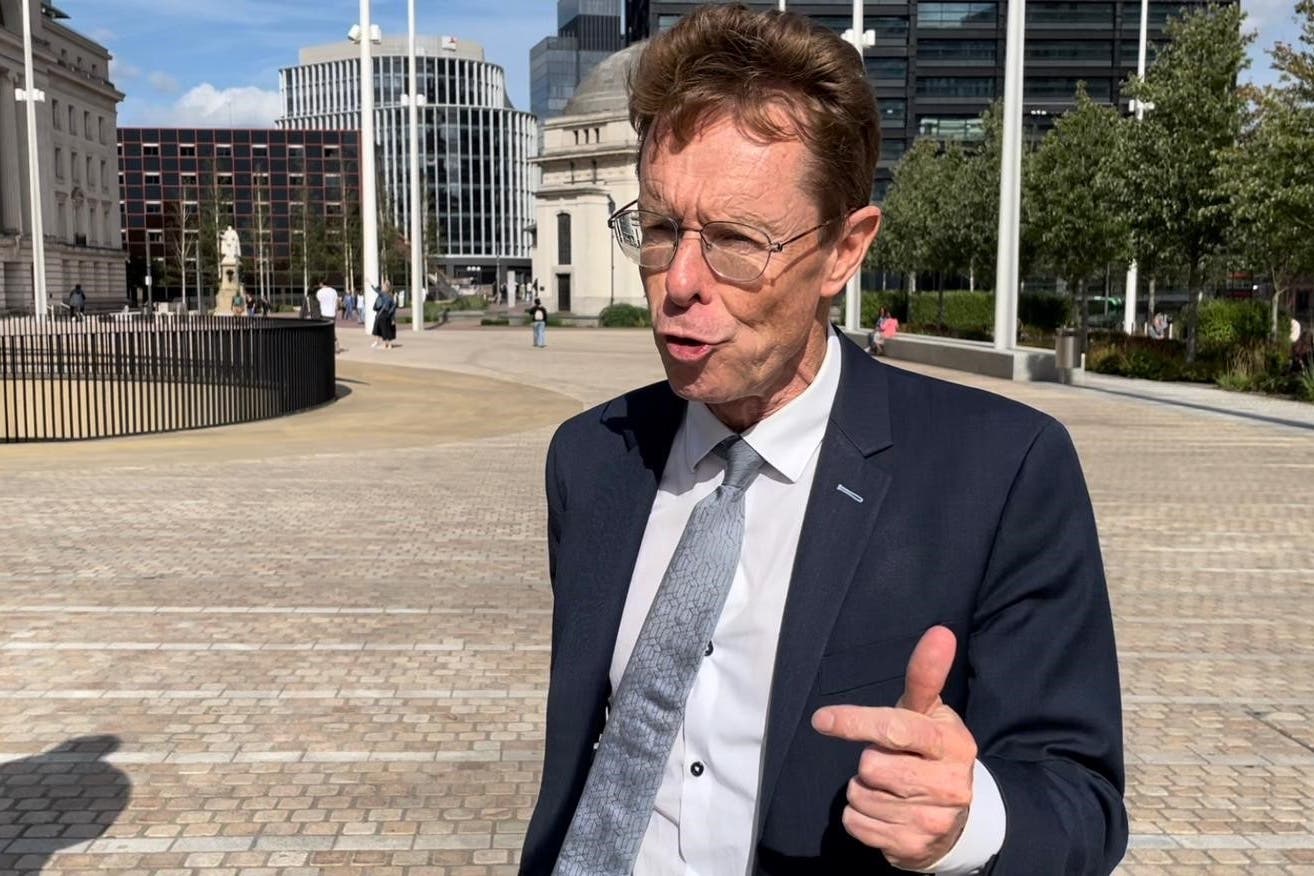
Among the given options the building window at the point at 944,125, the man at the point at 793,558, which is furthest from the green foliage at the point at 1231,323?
the building window at the point at 944,125

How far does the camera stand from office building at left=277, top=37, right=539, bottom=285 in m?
152

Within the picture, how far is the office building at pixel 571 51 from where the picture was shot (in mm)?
186750

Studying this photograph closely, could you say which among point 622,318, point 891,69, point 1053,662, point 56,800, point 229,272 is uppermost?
point 891,69

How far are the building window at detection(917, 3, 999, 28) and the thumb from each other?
339ft

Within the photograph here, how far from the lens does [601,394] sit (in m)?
22.9

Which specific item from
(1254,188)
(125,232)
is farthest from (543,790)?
(125,232)

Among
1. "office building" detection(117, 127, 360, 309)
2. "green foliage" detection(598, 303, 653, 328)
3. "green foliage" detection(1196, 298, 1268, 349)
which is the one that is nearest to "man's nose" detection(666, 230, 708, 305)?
"green foliage" detection(1196, 298, 1268, 349)

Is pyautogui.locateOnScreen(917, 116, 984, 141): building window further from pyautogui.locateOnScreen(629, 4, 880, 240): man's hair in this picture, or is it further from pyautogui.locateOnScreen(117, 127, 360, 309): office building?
pyautogui.locateOnScreen(629, 4, 880, 240): man's hair

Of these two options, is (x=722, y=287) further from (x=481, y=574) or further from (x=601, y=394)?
(x=601, y=394)

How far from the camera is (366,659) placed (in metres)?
7.05

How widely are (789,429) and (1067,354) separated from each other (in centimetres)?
2437

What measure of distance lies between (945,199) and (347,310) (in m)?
33.2

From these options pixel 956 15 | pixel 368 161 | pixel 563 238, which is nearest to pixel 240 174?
pixel 563 238

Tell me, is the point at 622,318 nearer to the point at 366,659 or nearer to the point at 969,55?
the point at 969,55
